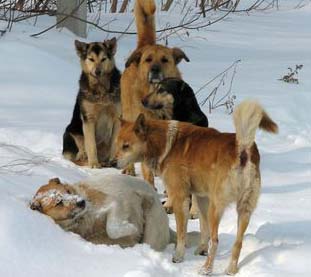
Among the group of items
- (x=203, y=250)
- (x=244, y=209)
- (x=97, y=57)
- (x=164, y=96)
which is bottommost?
(x=203, y=250)

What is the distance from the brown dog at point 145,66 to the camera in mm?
8375

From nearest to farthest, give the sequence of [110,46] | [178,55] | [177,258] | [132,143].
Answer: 1. [177,258]
2. [132,143]
3. [178,55]
4. [110,46]

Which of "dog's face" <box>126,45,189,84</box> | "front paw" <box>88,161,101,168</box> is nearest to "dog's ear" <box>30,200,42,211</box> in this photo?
"dog's face" <box>126,45,189,84</box>

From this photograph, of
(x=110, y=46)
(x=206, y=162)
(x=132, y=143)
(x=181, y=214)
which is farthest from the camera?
(x=110, y=46)

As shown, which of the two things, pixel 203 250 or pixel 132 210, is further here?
pixel 203 250

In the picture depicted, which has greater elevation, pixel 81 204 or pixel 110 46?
pixel 110 46

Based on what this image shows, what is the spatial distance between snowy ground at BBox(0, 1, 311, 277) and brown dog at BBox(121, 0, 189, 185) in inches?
33.1

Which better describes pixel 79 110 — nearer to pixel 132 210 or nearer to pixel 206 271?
pixel 132 210

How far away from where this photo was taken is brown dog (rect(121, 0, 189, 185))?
27.5 ft

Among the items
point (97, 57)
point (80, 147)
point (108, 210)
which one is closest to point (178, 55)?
point (97, 57)

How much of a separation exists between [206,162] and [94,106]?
11.9 feet

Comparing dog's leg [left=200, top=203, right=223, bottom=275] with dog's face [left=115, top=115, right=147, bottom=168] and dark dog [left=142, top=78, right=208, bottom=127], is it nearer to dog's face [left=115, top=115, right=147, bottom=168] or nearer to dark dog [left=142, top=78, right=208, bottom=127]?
dog's face [left=115, top=115, right=147, bottom=168]

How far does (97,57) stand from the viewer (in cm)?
929

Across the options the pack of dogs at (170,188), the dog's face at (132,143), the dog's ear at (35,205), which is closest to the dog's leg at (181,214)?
the pack of dogs at (170,188)
